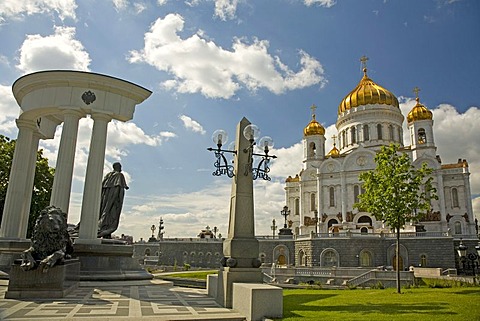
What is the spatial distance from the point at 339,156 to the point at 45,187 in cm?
4215

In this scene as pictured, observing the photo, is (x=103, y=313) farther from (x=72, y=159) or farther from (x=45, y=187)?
(x=45, y=187)

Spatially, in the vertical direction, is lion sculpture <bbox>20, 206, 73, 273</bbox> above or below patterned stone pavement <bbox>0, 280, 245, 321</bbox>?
above

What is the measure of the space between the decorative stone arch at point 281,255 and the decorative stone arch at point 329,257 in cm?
521

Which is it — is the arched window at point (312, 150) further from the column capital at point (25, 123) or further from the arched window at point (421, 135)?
the column capital at point (25, 123)

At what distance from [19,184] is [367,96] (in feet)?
175

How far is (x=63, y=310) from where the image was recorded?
27.1ft

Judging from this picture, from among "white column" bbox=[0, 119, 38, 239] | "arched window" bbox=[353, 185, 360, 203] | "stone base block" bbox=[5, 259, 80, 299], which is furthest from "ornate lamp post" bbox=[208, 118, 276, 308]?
"arched window" bbox=[353, 185, 360, 203]

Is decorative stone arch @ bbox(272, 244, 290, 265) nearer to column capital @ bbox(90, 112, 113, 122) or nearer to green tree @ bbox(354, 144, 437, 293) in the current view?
green tree @ bbox(354, 144, 437, 293)

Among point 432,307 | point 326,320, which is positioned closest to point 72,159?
point 326,320

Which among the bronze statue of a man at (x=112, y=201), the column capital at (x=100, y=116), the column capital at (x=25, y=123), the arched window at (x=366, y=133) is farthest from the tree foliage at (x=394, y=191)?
the arched window at (x=366, y=133)

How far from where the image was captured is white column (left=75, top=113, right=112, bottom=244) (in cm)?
1535

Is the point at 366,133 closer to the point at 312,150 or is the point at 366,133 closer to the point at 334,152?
the point at 334,152

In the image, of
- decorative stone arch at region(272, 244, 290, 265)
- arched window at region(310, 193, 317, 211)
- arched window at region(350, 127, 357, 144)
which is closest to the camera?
decorative stone arch at region(272, 244, 290, 265)

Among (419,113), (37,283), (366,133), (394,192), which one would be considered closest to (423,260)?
(394,192)
